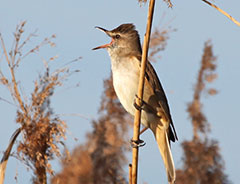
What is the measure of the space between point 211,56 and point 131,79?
1830mm

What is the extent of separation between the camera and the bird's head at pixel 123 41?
3572mm

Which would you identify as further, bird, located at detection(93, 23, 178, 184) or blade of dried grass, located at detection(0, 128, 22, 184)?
bird, located at detection(93, 23, 178, 184)

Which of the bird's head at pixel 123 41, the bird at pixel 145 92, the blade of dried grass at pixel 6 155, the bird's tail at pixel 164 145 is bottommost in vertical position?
the blade of dried grass at pixel 6 155

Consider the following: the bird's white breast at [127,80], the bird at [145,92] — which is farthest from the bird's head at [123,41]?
the bird's white breast at [127,80]

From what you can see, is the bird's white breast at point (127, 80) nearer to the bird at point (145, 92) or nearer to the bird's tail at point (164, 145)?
the bird at point (145, 92)

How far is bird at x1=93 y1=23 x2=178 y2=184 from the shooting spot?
3.17 metres

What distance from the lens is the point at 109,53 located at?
11.7 ft

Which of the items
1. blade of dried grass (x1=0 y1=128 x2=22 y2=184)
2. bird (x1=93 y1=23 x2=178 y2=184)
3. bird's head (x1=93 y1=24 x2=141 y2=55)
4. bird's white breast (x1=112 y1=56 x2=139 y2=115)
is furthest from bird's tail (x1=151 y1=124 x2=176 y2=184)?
blade of dried grass (x1=0 y1=128 x2=22 y2=184)

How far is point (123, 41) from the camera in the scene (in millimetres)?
3625

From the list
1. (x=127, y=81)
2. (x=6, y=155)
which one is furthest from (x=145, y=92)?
(x=6, y=155)

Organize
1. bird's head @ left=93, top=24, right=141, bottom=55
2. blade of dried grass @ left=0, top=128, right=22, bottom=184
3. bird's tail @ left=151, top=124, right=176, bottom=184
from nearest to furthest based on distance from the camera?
blade of dried grass @ left=0, top=128, right=22, bottom=184 → bird's tail @ left=151, top=124, right=176, bottom=184 → bird's head @ left=93, top=24, right=141, bottom=55

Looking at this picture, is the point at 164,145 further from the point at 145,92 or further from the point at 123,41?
the point at 123,41

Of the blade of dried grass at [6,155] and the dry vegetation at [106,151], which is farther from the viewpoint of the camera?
the dry vegetation at [106,151]

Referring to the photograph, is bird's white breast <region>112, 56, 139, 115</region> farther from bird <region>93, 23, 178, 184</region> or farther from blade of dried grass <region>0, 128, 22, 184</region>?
blade of dried grass <region>0, 128, 22, 184</region>
